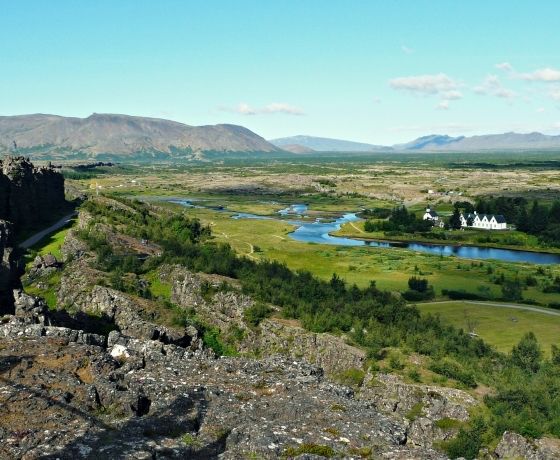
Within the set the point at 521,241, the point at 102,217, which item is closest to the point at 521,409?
the point at 102,217

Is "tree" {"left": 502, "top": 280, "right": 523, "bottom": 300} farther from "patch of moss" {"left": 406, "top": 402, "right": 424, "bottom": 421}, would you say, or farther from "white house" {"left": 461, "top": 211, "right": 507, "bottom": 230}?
"white house" {"left": 461, "top": 211, "right": 507, "bottom": 230}

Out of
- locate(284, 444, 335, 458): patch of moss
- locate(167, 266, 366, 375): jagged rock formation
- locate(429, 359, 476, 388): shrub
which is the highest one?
locate(284, 444, 335, 458): patch of moss

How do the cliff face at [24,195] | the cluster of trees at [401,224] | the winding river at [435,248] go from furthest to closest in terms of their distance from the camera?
the cluster of trees at [401,224]
the winding river at [435,248]
the cliff face at [24,195]

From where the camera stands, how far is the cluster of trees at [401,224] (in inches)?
6407

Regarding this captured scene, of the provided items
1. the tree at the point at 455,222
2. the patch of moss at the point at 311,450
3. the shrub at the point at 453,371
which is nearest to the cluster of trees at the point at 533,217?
the tree at the point at 455,222

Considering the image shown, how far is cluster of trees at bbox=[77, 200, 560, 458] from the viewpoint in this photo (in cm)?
3588

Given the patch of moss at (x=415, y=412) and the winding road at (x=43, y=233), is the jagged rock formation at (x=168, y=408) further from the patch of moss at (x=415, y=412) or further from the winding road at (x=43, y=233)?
the winding road at (x=43, y=233)

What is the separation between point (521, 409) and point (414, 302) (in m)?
47.4

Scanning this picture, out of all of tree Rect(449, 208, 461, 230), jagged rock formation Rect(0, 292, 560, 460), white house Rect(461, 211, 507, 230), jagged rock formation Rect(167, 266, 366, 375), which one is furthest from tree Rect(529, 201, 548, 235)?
jagged rock formation Rect(0, 292, 560, 460)

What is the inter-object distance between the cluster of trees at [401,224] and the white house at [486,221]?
14251 millimetres

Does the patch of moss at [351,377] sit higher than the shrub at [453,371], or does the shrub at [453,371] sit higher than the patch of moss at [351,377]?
the shrub at [453,371]

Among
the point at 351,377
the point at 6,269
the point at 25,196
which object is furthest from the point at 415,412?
the point at 25,196

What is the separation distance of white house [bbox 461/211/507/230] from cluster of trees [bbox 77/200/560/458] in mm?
117545

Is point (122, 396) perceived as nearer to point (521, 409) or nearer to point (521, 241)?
point (521, 409)
